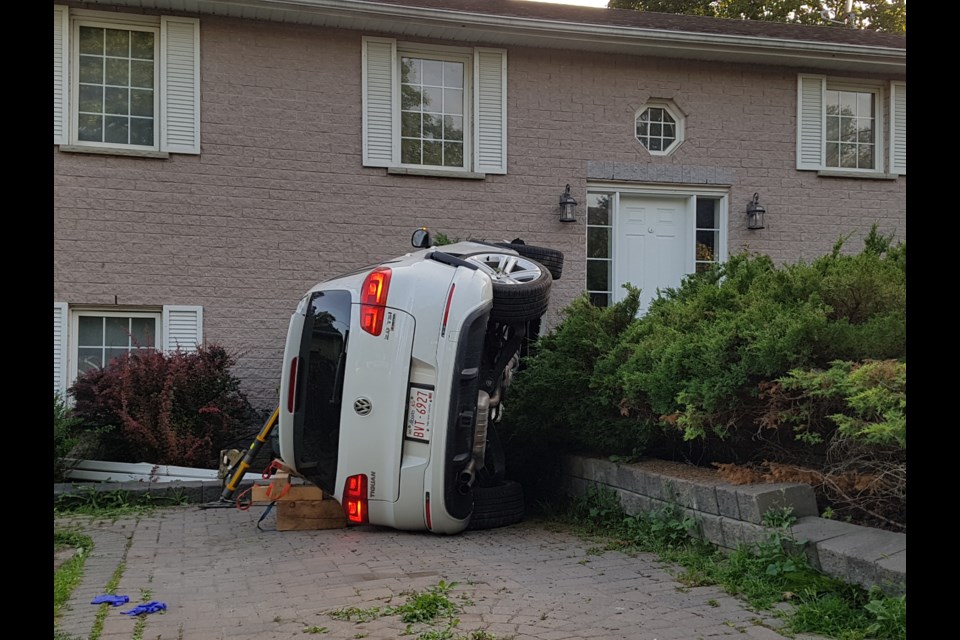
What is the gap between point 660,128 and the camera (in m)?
10.8

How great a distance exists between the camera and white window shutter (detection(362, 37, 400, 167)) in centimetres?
966

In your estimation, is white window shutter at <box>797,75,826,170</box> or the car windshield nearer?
the car windshield

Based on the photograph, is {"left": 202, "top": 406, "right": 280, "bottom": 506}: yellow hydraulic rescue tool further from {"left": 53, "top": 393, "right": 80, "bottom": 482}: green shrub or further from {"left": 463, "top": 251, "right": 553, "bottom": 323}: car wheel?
{"left": 463, "top": 251, "right": 553, "bottom": 323}: car wheel

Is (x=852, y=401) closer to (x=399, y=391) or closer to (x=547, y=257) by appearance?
(x=399, y=391)

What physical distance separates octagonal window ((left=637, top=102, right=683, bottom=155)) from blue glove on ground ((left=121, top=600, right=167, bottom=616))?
27.4 feet

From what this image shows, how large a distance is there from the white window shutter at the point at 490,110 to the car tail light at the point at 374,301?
454 centimetres

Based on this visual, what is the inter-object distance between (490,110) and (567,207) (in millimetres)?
1488

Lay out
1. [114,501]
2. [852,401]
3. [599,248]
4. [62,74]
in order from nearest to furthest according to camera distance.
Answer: [852,401]
[114,501]
[62,74]
[599,248]

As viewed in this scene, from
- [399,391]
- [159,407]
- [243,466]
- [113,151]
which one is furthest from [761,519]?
[113,151]

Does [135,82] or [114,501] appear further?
[135,82]

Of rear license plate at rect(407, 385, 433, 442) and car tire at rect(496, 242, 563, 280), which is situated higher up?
car tire at rect(496, 242, 563, 280)

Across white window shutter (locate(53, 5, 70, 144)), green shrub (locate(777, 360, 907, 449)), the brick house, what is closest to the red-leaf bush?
the brick house

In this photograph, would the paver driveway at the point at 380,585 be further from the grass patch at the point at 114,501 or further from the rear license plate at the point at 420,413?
the grass patch at the point at 114,501

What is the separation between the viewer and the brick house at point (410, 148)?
9.05 metres
